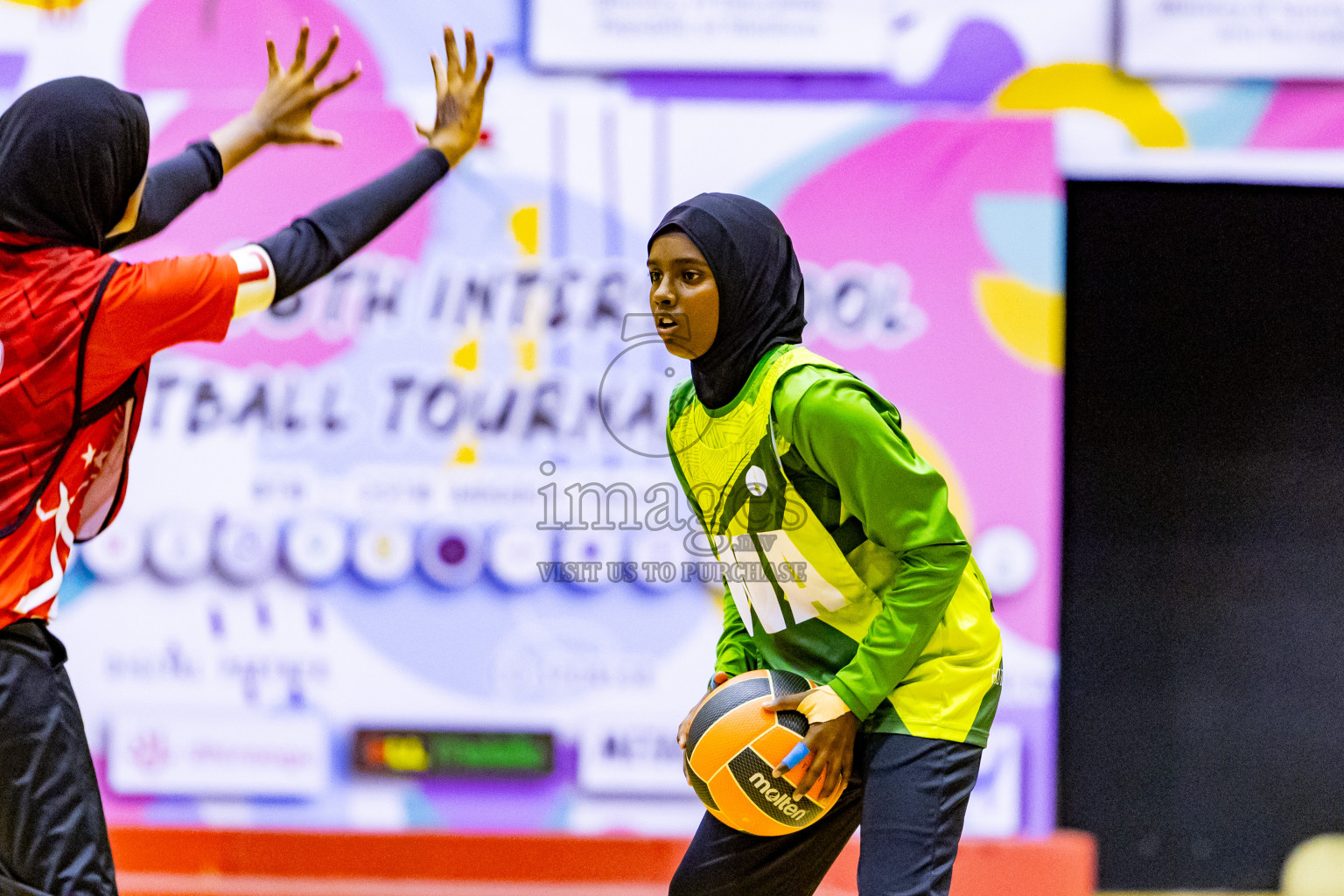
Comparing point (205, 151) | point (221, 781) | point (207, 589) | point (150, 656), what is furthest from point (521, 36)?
point (221, 781)

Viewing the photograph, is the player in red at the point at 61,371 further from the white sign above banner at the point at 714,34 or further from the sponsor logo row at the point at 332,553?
the white sign above banner at the point at 714,34

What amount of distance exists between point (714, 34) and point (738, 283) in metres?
2.08

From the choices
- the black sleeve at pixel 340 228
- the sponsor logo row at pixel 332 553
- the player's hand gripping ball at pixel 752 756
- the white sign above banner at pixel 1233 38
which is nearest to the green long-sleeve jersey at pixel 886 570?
the player's hand gripping ball at pixel 752 756

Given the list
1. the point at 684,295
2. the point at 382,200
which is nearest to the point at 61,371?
the point at 382,200

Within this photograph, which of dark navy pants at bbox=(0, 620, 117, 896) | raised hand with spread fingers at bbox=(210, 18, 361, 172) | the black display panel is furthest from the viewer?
the black display panel

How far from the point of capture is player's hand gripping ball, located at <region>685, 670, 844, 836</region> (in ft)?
6.48

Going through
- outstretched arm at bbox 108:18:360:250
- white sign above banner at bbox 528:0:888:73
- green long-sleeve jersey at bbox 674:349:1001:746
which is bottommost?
green long-sleeve jersey at bbox 674:349:1001:746

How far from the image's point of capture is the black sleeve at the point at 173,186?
7.68 feet

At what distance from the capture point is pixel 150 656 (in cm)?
385

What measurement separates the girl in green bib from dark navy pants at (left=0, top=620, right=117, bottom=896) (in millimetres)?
1018

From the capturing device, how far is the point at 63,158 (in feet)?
6.38

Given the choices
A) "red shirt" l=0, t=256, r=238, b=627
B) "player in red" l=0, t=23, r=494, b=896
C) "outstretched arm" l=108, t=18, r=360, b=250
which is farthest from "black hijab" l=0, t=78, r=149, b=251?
"outstretched arm" l=108, t=18, r=360, b=250

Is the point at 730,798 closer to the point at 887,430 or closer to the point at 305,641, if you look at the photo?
the point at 887,430

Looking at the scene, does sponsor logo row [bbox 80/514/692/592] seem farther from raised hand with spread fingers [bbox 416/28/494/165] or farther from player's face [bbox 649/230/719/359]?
player's face [bbox 649/230/719/359]
